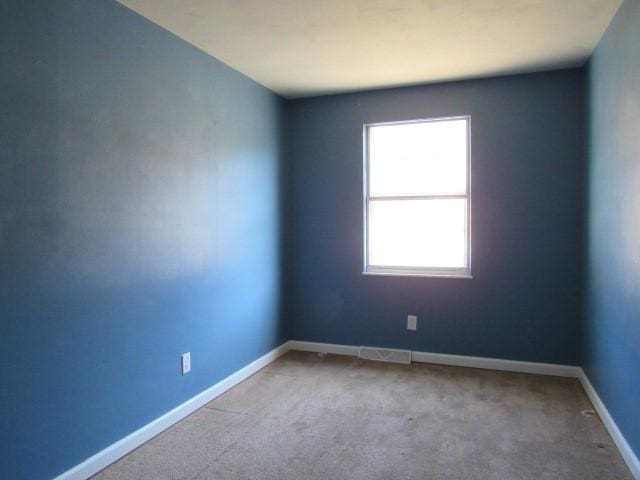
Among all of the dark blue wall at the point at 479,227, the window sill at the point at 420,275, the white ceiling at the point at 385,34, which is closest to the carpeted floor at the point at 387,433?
the dark blue wall at the point at 479,227

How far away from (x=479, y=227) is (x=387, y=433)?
1877 mm

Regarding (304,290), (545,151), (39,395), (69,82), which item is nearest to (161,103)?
(69,82)

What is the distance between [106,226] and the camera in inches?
89.2

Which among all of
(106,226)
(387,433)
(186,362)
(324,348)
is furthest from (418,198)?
(106,226)

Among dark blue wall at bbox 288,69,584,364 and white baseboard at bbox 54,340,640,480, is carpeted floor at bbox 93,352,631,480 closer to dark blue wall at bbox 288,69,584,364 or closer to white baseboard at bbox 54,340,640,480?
white baseboard at bbox 54,340,640,480

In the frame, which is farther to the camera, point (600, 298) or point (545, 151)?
point (545, 151)

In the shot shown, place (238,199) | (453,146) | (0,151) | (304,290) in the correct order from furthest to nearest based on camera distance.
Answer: (304,290), (453,146), (238,199), (0,151)

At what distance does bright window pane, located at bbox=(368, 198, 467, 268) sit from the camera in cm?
384

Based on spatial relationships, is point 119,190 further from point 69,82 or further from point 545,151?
point 545,151

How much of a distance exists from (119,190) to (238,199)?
1167mm

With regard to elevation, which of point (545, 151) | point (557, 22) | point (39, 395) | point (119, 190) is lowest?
point (39, 395)

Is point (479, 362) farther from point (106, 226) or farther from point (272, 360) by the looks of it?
point (106, 226)

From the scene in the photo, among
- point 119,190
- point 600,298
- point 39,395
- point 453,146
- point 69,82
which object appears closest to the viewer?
point 39,395

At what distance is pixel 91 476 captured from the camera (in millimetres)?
2150
